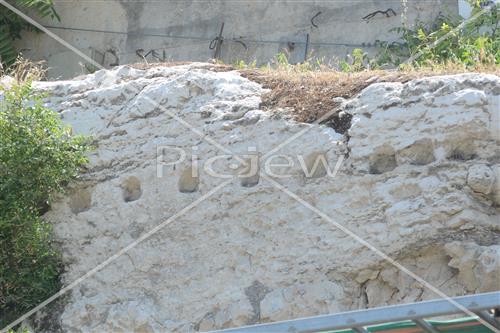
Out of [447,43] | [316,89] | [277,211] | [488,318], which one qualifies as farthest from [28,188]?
[488,318]

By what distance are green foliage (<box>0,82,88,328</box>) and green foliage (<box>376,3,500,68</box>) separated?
3.15 metres

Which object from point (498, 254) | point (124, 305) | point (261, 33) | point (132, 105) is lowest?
point (124, 305)

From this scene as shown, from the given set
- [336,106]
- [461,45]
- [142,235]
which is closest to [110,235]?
[142,235]

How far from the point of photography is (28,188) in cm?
893

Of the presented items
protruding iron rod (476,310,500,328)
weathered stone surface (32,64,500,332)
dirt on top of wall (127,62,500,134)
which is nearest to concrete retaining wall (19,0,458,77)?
dirt on top of wall (127,62,500,134)

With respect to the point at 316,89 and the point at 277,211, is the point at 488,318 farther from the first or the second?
the point at 316,89

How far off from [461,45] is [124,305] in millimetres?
3922

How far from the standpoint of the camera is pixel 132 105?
30.8 ft

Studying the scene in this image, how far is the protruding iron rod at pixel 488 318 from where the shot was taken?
5.54 m

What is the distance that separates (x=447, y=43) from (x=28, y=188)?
4125mm

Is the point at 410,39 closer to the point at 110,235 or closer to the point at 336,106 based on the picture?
the point at 336,106

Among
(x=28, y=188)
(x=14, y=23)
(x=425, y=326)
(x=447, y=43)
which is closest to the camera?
(x=425, y=326)

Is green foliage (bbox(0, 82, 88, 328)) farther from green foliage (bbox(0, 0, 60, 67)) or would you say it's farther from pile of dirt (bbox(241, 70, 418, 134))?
green foliage (bbox(0, 0, 60, 67))

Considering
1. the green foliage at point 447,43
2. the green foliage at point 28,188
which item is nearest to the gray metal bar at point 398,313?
the green foliage at point 28,188
